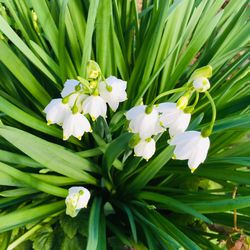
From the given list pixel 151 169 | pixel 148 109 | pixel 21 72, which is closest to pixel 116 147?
pixel 151 169

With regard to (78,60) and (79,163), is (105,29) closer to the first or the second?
(78,60)

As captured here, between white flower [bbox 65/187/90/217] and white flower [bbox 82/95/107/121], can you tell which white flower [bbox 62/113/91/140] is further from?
white flower [bbox 65/187/90/217]

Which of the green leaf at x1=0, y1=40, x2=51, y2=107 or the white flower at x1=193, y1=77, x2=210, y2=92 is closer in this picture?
the white flower at x1=193, y1=77, x2=210, y2=92

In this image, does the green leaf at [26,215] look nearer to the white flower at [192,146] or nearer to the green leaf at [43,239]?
A: the green leaf at [43,239]

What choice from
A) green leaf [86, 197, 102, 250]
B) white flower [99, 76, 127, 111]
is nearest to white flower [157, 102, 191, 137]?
white flower [99, 76, 127, 111]

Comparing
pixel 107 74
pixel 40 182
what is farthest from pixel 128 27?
pixel 40 182

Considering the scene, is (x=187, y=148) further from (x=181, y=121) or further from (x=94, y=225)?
(x=94, y=225)
